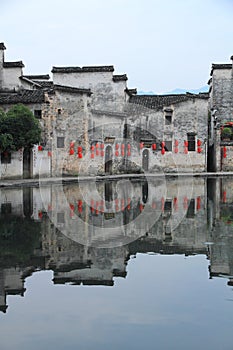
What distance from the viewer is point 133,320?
586 cm

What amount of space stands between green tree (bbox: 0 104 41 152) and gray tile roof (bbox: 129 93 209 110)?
16412mm

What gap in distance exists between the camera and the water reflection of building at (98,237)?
8.27m

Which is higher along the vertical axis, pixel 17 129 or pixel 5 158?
pixel 17 129

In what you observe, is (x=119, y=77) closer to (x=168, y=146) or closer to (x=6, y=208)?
(x=168, y=146)

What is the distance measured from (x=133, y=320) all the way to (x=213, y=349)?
1196mm

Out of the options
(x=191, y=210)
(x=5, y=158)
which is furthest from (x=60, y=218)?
(x=5, y=158)

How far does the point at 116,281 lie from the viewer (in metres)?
7.72

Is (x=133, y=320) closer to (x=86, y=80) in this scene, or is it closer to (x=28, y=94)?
(x=28, y=94)

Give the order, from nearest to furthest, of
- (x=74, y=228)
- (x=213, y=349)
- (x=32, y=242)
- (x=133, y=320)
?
(x=213, y=349)
(x=133, y=320)
(x=32, y=242)
(x=74, y=228)

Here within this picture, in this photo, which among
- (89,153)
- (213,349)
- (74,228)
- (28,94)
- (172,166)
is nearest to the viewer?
(213,349)

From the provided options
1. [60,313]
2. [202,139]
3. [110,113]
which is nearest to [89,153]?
[110,113]

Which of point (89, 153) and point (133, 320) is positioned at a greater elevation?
point (89, 153)

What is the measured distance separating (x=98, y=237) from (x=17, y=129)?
62.8 ft

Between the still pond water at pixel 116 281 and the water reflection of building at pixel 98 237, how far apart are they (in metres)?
0.02
